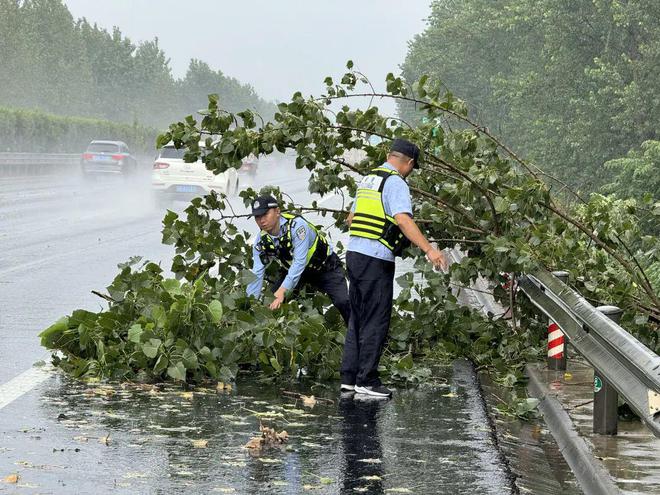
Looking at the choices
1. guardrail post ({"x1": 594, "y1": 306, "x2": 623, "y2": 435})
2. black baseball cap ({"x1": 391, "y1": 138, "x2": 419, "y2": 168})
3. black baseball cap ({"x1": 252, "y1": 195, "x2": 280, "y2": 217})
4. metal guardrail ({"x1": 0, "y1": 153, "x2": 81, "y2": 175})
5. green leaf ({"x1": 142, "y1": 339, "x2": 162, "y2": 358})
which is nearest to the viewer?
guardrail post ({"x1": 594, "y1": 306, "x2": 623, "y2": 435})

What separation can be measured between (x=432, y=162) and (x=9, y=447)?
5.05 metres

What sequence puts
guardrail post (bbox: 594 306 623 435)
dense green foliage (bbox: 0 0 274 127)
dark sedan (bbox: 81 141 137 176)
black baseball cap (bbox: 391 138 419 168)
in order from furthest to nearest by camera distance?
dense green foliage (bbox: 0 0 274 127)
dark sedan (bbox: 81 141 137 176)
black baseball cap (bbox: 391 138 419 168)
guardrail post (bbox: 594 306 623 435)

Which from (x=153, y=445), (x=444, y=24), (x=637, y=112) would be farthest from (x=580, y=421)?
(x=444, y=24)

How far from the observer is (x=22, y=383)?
374 inches

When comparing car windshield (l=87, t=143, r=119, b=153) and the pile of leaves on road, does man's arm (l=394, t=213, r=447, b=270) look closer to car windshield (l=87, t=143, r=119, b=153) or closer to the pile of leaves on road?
the pile of leaves on road

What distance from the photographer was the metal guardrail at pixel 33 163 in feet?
176

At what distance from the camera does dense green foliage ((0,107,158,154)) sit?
65062mm

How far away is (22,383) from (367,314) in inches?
99.2

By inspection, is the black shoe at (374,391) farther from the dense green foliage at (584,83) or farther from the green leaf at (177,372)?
the dense green foliage at (584,83)

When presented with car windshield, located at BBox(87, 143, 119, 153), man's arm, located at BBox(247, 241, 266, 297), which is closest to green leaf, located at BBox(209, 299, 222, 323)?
man's arm, located at BBox(247, 241, 266, 297)

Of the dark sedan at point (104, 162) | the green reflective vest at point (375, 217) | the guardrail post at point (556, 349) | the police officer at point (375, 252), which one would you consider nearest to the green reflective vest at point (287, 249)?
the police officer at point (375, 252)

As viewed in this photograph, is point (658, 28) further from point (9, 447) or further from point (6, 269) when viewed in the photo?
point (9, 447)

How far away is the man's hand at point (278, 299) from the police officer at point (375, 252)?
0.66m

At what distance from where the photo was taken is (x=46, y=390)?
9.20 m
